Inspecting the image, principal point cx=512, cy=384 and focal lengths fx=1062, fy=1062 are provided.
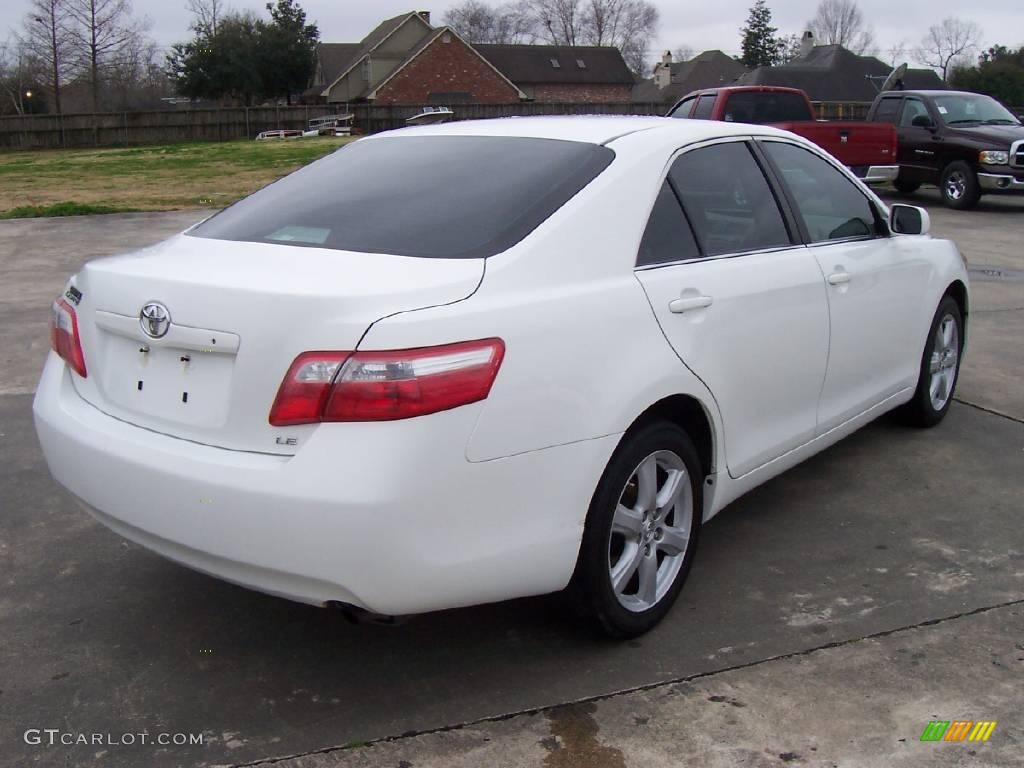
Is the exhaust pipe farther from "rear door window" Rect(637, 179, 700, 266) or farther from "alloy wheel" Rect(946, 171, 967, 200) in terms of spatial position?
"alloy wheel" Rect(946, 171, 967, 200)

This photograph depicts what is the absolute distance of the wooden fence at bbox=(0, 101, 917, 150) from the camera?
38594 mm

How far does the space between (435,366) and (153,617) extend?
1.58 meters

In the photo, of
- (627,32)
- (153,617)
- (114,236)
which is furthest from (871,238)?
(627,32)

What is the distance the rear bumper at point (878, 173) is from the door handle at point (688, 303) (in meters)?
12.5

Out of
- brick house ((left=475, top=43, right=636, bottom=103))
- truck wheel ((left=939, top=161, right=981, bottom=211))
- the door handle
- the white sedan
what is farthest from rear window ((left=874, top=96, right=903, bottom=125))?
brick house ((left=475, top=43, right=636, bottom=103))

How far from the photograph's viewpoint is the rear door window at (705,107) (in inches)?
592

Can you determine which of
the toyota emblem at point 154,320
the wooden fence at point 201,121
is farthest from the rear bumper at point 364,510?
the wooden fence at point 201,121

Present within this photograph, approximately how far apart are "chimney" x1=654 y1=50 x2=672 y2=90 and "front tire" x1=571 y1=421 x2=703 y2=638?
84.5 meters

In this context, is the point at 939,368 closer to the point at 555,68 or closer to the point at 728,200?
the point at 728,200

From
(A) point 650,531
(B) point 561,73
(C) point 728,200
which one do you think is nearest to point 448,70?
(B) point 561,73

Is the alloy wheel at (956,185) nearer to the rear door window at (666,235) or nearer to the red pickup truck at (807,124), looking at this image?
the red pickup truck at (807,124)

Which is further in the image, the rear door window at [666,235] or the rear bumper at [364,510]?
the rear door window at [666,235]

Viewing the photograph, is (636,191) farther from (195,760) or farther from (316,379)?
(195,760)

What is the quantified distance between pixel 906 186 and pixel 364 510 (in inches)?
685
